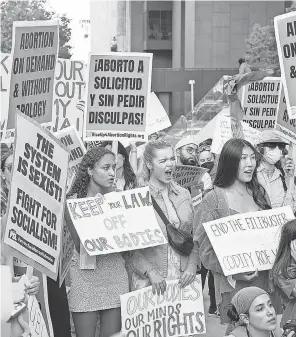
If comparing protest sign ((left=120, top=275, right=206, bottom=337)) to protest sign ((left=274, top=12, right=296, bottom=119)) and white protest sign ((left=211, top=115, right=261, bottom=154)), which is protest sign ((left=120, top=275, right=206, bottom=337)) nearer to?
protest sign ((left=274, top=12, right=296, bottom=119))

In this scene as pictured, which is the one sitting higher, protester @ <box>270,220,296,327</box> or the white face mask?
the white face mask

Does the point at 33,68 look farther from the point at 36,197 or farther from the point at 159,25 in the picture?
the point at 159,25

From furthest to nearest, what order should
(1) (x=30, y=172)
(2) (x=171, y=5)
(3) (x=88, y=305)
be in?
A: 1. (2) (x=171, y=5)
2. (3) (x=88, y=305)
3. (1) (x=30, y=172)

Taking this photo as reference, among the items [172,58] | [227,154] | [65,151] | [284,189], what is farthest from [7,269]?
[172,58]

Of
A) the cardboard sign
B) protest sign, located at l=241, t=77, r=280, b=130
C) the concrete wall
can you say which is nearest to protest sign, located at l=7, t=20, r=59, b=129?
the cardboard sign

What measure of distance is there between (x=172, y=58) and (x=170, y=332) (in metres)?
66.9

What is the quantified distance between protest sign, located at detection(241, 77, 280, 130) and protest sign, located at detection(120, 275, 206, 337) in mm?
5056

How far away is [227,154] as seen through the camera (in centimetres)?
652

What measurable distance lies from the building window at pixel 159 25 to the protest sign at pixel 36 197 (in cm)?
6770

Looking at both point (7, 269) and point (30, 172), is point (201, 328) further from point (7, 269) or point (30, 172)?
point (7, 269)

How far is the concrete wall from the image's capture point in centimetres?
6362

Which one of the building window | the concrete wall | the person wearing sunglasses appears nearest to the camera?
the person wearing sunglasses

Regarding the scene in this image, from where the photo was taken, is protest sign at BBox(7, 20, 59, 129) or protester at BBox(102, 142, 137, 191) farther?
protester at BBox(102, 142, 137, 191)

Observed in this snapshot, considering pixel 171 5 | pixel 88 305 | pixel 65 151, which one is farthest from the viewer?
pixel 171 5
